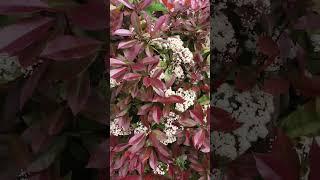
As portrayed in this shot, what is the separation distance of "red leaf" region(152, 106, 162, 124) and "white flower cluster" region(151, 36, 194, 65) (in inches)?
4.3

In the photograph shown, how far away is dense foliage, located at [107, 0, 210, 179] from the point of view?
1030mm

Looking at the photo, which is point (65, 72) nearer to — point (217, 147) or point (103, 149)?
point (103, 149)

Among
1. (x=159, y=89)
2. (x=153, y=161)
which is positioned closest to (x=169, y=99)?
(x=159, y=89)

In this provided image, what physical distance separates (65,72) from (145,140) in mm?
401

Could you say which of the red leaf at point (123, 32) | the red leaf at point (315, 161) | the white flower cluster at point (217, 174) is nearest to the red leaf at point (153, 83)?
the red leaf at point (123, 32)

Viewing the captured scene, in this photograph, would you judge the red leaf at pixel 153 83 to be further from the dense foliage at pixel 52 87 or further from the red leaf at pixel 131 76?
the dense foliage at pixel 52 87

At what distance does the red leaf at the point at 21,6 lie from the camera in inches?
25.7

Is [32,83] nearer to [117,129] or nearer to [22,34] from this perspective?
[22,34]

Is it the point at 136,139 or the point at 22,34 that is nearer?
the point at 22,34

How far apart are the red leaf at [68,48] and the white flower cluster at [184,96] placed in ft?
1.27

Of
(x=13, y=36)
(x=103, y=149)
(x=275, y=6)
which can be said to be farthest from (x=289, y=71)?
(x=13, y=36)

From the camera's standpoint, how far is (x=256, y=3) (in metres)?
0.87

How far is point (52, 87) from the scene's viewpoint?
75 cm

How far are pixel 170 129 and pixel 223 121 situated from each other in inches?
10.1
